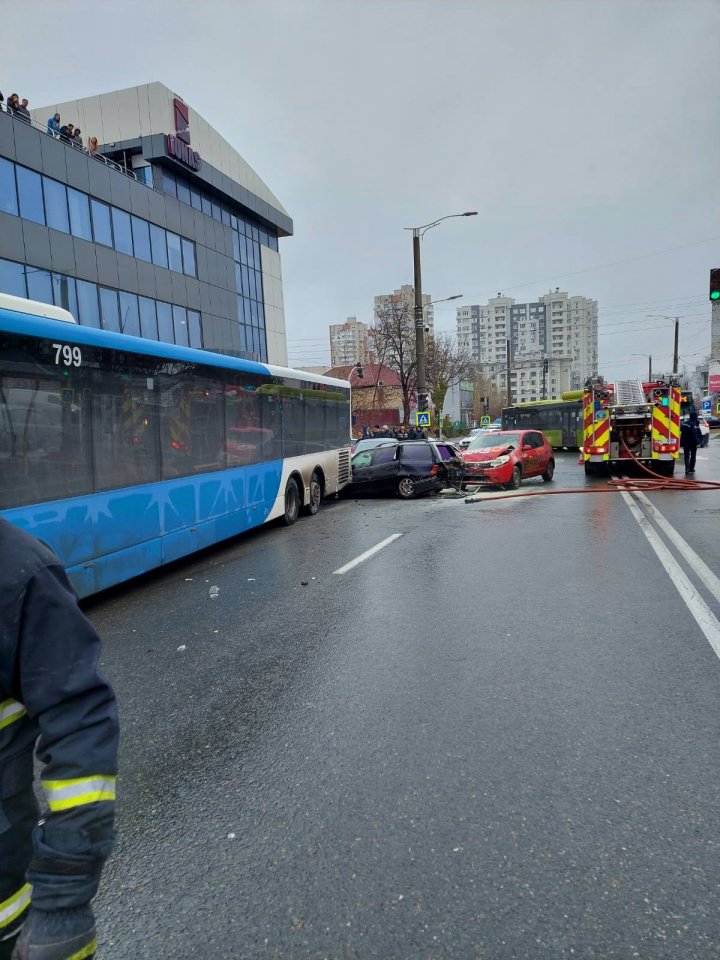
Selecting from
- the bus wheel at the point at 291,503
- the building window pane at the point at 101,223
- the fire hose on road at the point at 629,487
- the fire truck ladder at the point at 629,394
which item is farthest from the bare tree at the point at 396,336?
the bus wheel at the point at 291,503

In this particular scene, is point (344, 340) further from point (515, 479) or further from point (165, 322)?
point (515, 479)

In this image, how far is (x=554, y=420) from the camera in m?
33.0

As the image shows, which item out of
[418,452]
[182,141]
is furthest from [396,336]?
[418,452]

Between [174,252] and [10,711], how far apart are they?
36.1 m

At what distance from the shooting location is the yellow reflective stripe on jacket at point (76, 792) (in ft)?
4.37

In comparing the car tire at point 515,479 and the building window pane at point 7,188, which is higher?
the building window pane at point 7,188

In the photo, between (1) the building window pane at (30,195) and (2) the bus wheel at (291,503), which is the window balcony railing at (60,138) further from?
(2) the bus wheel at (291,503)

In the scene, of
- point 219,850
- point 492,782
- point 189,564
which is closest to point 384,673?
point 492,782

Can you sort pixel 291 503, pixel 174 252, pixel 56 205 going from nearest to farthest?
pixel 291 503, pixel 56 205, pixel 174 252

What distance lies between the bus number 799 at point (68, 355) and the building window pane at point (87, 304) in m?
22.3

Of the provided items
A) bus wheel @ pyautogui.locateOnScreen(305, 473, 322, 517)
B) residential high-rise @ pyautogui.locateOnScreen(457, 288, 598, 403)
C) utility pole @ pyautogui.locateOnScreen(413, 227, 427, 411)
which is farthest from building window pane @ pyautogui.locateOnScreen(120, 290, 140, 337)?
residential high-rise @ pyautogui.locateOnScreen(457, 288, 598, 403)

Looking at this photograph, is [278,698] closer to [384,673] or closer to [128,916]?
[384,673]

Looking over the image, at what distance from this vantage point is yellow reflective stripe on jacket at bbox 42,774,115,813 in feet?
4.37

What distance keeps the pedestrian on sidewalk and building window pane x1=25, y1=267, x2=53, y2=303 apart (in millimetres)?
23583
